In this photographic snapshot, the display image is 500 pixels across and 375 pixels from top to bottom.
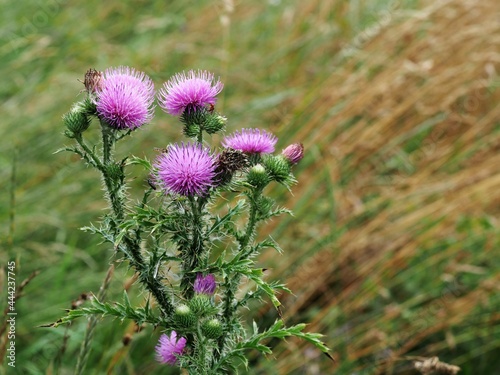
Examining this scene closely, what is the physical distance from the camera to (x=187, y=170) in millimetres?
1392

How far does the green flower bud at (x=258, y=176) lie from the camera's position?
4.98ft

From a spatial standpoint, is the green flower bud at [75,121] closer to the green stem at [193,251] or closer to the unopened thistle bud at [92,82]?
the unopened thistle bud at [92,82]

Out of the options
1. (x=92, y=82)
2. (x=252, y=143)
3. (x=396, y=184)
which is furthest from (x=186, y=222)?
(x=396, y=184)

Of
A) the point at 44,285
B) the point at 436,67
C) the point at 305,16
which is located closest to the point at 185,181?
the point at 44,285

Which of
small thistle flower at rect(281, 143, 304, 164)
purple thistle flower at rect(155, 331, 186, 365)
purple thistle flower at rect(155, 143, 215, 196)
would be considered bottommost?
purple thistle flower at rect(155, 331, 186, 365)

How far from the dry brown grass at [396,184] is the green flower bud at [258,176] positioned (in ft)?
4.90

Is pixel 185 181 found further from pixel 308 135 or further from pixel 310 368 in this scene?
pixel 308 135

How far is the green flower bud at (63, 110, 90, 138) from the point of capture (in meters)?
1.46

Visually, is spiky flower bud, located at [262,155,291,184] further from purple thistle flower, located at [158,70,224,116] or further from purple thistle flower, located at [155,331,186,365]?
purple thistle flower, located at [155,331,186,365]

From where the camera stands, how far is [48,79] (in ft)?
13.2

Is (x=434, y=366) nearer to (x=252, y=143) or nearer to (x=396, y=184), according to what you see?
(x=252, y=143)

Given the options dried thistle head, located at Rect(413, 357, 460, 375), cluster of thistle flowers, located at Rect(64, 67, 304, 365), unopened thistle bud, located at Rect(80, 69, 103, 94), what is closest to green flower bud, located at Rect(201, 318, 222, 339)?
cluster of thistle flowers, located at Rect(64, 67, 304, 365)

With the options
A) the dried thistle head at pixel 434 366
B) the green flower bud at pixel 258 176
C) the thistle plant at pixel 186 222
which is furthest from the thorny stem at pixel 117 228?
the dried thistle head at pixel 434 366

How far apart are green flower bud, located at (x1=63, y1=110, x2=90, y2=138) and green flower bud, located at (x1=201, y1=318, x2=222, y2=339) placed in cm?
49
